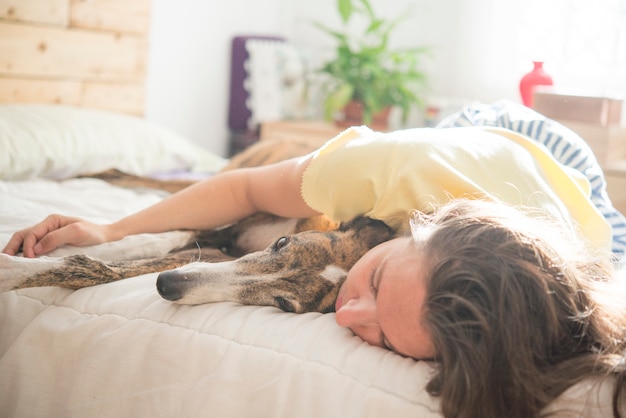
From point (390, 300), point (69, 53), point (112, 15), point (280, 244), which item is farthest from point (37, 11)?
point (390, 300)

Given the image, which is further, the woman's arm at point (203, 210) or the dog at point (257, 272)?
the woman's arm at point (203, 210)

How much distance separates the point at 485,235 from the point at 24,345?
80cm

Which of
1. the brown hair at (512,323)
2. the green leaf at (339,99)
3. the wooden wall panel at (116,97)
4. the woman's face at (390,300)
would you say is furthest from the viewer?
the green leaf at (339,99)

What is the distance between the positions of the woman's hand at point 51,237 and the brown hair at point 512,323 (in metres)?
0.79

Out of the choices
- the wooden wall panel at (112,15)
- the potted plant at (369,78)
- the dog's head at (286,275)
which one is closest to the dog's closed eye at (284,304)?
the dog's head at (286,275)

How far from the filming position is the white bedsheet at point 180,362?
1051mm

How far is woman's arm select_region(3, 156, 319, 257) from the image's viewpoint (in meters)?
1.50

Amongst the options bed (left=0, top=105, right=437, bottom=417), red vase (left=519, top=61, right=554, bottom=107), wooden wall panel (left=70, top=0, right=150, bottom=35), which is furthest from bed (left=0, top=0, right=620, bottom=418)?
red vase (left=519, top=61, right=554, bottom=107)

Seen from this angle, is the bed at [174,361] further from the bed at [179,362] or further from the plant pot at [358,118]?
the plant pot at [358,118]

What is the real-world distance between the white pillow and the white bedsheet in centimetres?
111

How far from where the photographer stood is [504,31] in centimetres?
398

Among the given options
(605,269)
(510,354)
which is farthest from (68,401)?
(605,269)

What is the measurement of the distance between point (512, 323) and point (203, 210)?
839mm

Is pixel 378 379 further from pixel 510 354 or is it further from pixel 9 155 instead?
pixel 9 155
